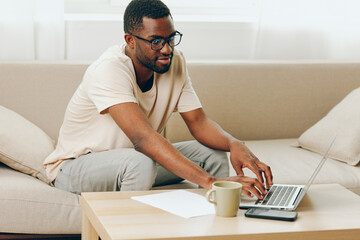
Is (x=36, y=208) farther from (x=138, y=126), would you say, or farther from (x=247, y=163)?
(x=247, y=163)

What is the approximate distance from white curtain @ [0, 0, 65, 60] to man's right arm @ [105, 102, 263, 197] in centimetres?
98

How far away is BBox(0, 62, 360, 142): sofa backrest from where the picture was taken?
2582mm

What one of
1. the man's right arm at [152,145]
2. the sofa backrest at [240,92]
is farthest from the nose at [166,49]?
the sofa backrest at [240,92]

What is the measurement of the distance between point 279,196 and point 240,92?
3.72ft

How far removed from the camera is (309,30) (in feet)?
10.6

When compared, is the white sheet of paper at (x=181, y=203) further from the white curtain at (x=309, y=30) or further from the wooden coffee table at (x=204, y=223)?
the white curtain at (x=309, y=30)

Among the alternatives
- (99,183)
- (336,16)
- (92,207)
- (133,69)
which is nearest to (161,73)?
(133,69)

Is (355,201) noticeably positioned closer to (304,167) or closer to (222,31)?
(304,167)

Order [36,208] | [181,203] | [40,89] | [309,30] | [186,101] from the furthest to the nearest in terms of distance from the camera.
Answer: [309,30]
[40,89]
[186,101]
[36,208]
[181,203]

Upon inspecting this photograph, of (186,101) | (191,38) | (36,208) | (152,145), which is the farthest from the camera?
(191,38)

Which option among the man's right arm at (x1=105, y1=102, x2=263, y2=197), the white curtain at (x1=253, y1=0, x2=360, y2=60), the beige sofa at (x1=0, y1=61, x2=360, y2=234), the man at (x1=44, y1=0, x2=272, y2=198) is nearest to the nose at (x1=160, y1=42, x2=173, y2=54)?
the man at (x1=44, y1=0, x2=272, y2=198)

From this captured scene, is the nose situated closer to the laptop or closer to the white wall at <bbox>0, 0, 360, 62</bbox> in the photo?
the laptop

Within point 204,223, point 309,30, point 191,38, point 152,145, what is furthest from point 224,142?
point 309,30

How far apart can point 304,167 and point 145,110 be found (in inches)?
28.0
